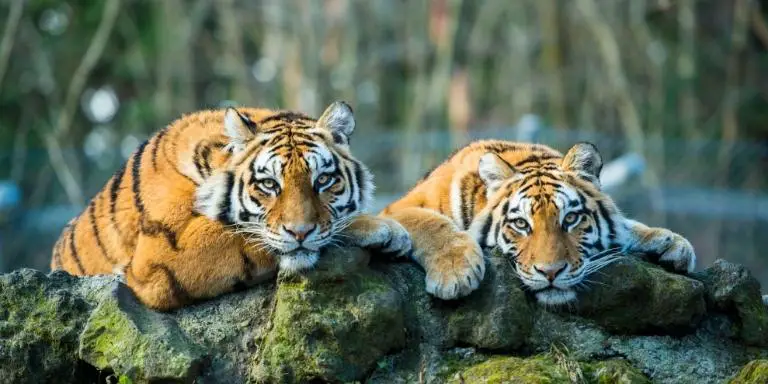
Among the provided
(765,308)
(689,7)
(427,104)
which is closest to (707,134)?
(689,7)

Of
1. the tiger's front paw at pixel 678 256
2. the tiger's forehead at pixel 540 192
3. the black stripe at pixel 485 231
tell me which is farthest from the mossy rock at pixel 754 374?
the black stripe at pixel 485 231

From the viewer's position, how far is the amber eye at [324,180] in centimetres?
462

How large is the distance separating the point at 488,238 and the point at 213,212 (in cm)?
122

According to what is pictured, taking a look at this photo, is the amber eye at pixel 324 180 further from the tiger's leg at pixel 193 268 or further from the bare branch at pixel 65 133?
the bare branch at pixel 65 133

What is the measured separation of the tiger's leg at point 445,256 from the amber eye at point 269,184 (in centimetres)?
71

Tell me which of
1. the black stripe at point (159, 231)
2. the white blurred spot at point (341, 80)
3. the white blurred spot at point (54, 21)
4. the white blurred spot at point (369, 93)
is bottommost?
the black stripe at point (159, 231)

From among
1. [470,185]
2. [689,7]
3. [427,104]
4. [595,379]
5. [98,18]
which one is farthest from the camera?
[98,18]

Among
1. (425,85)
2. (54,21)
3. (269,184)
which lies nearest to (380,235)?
(269,184)

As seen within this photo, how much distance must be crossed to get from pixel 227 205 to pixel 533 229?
50.1 inches

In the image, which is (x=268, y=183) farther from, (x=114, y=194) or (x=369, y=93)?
(x=369, y=93)

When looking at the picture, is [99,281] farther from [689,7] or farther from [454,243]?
[689,7]

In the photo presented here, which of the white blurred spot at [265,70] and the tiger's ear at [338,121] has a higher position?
the white blurred spot at [265,70]

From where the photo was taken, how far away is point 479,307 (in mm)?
4738

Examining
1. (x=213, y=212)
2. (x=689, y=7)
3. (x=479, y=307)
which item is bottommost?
(x=479, y=307)
